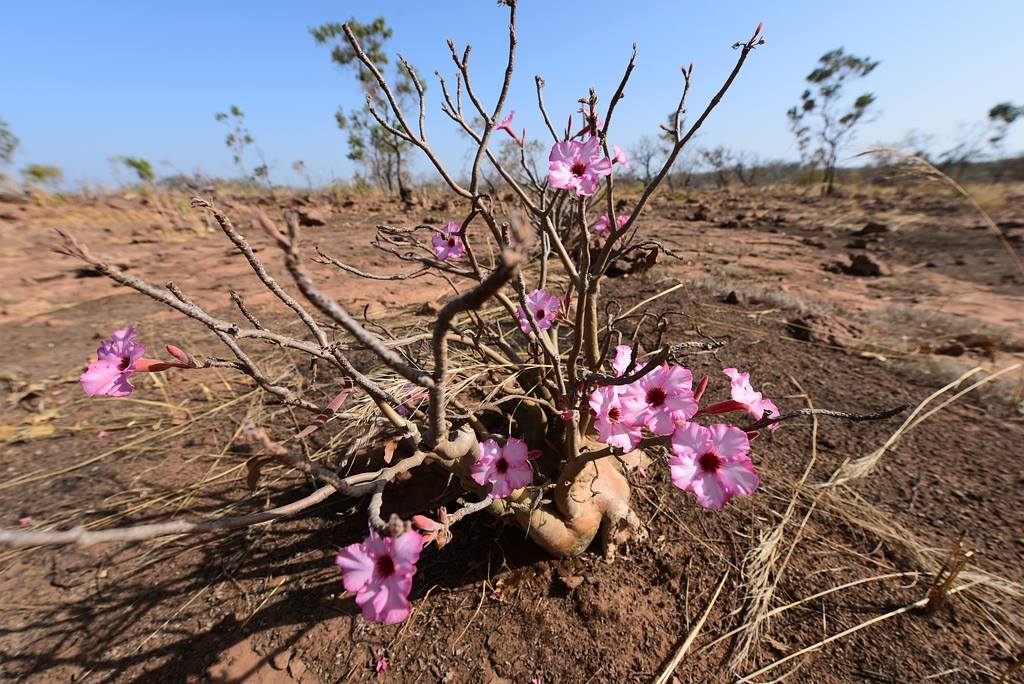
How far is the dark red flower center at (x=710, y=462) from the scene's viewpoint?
0.89 m

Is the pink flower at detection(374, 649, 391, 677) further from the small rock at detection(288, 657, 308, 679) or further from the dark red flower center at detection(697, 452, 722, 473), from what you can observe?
the dark red flower center at detection(697, 452, 722, 473)

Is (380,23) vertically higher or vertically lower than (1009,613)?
higher

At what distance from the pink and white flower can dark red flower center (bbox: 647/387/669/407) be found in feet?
1.10

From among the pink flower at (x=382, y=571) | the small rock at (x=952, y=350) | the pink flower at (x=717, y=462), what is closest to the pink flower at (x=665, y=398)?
the pink flower at (x=717, y=462)

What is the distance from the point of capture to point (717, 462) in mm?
887

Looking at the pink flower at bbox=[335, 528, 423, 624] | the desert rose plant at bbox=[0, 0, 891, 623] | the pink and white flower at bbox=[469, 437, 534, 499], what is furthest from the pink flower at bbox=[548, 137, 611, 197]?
the pink flower at bbox=[335, 528, 423, 624]

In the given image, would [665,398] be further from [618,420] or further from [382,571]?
[382,571]

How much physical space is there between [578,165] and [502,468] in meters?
0.79

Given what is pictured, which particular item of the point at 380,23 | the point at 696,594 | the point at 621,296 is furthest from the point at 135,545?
the point at 380,23

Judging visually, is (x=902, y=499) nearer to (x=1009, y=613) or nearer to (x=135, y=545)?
(x=1009, y=613)

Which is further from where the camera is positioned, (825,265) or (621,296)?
(825,265)

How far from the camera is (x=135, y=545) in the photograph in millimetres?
1735

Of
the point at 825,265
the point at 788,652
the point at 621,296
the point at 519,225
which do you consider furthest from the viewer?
the point at 825,265

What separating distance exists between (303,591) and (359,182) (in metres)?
14.8
